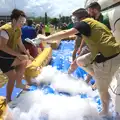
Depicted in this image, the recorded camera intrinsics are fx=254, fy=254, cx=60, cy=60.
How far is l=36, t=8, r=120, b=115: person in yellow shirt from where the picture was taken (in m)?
2.59

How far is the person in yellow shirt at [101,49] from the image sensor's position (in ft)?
8.50

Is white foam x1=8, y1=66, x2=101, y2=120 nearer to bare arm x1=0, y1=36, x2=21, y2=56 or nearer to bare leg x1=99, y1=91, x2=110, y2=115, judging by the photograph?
bare leg x1=99, y1=91, x2=110, y2=115

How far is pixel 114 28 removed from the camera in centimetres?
291

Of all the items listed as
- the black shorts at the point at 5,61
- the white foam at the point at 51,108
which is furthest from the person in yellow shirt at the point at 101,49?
the black shorts at the point at 5,61

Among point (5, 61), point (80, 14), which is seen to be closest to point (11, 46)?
point (5, 61)

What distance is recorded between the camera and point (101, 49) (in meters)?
2.62

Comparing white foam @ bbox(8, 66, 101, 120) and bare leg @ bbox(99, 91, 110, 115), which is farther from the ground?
bare leg @ bbox(99, 91, 110, 115)

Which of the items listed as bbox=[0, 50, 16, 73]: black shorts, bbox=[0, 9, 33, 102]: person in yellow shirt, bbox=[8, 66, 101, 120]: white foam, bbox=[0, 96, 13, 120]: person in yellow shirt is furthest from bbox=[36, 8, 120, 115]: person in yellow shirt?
bbox=[0, 96, 13, 120]: person in yellow shirt

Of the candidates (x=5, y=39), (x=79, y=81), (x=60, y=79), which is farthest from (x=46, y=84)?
(x=5, y=39)

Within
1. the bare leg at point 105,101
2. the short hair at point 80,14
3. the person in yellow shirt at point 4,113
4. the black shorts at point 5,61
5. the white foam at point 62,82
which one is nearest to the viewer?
the person in yellow shirt at point 4,113

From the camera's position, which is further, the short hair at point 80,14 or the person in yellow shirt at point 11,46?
the short hair at point 80,14

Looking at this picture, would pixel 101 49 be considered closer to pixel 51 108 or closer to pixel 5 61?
pixel 51 108

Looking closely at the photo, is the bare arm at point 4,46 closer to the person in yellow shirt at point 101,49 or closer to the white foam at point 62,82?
the person in yellow shirt at point 101,49

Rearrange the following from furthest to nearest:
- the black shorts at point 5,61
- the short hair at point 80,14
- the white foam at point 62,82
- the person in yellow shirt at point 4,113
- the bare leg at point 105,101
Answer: the white foam at point 62,82 < the short hair at point 80,14 < the black shorts at point 5,61 < the bare leg at point 105,101 < the person in yellow shirt at point 4,113
